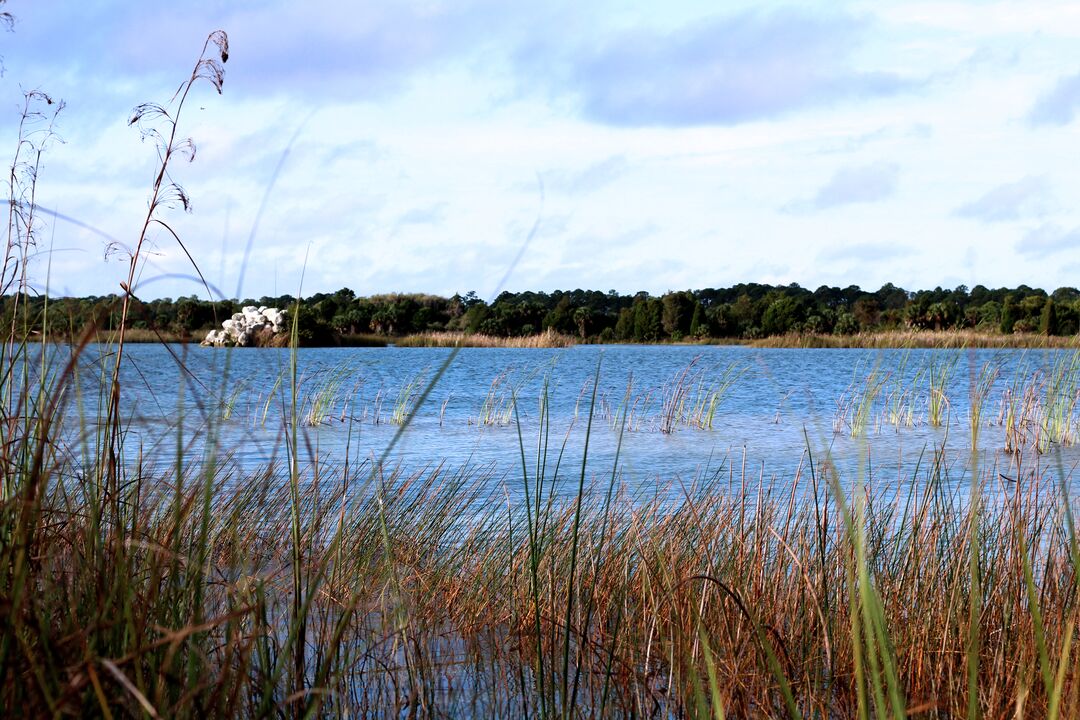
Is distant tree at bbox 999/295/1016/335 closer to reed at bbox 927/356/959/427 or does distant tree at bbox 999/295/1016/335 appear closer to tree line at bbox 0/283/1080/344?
tree line at bbox 0/283/1080/344

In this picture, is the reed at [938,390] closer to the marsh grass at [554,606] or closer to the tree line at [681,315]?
the marsh grass at [554,606]

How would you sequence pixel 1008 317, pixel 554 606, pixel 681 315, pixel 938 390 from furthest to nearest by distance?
pixel 681 315 → pixel 1008 317 → pixel 938 390 → pixel 554 606

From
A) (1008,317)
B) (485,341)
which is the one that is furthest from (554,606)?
(1008,317)

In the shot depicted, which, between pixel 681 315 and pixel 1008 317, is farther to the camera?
pixel 681 315

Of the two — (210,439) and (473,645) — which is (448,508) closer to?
(473,645)

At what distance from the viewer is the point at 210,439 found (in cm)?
151

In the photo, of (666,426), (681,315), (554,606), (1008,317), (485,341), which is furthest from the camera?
(681,315)

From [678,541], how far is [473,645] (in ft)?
2.43

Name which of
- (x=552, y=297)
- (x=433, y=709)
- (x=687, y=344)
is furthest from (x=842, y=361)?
(x=433, y=709)

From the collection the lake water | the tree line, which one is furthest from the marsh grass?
the tree line

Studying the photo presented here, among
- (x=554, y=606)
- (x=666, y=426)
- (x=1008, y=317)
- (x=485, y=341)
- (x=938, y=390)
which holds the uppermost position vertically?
(x=1008, y=317)

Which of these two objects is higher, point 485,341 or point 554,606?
point 485,341

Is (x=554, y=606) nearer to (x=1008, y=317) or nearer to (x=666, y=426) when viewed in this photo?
(x=666, y=426)

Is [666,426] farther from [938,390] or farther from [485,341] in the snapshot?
[485,341]
